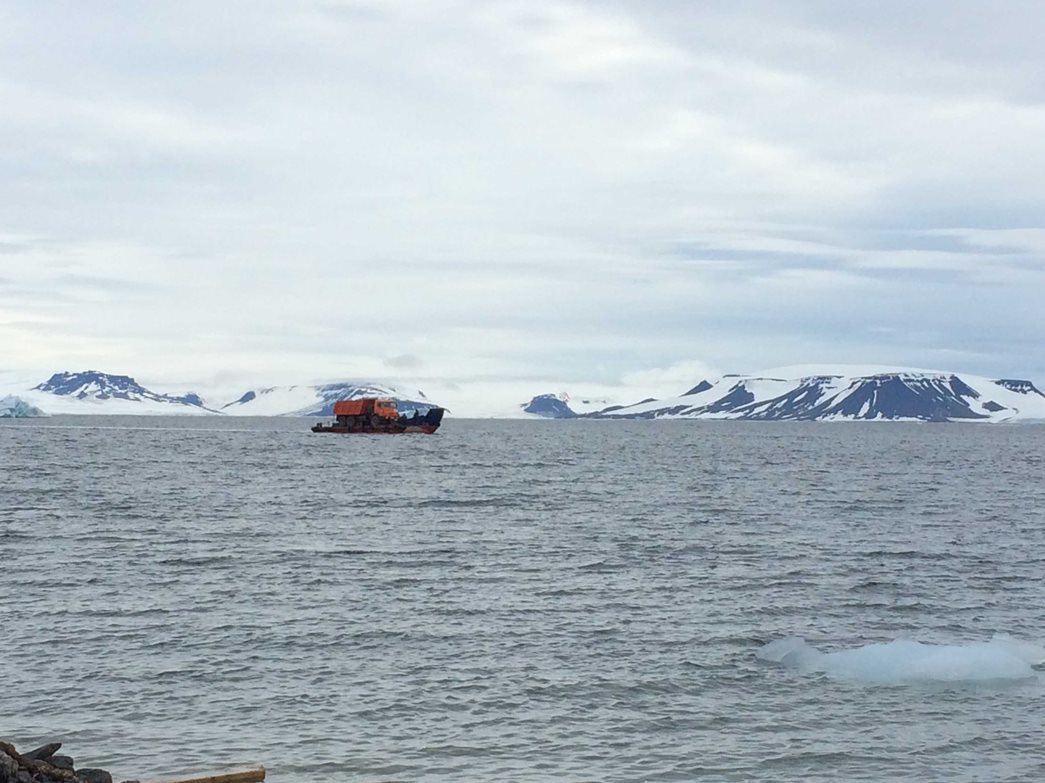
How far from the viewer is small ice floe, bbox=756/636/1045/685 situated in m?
25.9

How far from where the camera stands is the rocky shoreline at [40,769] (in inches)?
622

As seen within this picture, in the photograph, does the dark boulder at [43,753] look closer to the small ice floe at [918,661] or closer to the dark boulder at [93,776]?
the dark boulder at [93,776]

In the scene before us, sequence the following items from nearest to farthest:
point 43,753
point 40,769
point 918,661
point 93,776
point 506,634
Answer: point 40,769, point 93,776, point 43,753, point 918,661, point 506,634

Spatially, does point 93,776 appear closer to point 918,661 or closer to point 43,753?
point 43,753

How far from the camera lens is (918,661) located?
26469 mm

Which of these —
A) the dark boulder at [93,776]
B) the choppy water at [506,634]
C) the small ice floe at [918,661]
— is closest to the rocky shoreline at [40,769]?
the dark boulder at [93,776]

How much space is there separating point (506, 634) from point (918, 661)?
32.8 feet

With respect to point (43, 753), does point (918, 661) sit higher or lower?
lower

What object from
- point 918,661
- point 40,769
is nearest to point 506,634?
point 918,661

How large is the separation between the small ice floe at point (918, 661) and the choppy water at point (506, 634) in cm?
43

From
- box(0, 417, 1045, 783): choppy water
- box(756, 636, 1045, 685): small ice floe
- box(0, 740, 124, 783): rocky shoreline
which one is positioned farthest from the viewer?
box(756, 636, 1045, 685): small ice floe

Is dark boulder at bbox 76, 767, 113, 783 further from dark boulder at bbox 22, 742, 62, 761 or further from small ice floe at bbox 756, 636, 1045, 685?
small ice floe at bbox 756, 636, 1045, 685

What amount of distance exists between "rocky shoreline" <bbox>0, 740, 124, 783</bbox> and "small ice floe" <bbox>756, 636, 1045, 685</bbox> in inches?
628

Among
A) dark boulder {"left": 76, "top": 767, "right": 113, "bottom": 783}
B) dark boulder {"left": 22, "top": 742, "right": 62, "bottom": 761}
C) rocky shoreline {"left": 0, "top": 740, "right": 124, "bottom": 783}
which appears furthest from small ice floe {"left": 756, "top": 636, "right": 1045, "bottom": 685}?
dark boulder {"left": 22, "top": 742, "right": 62, "bottom": 761}
